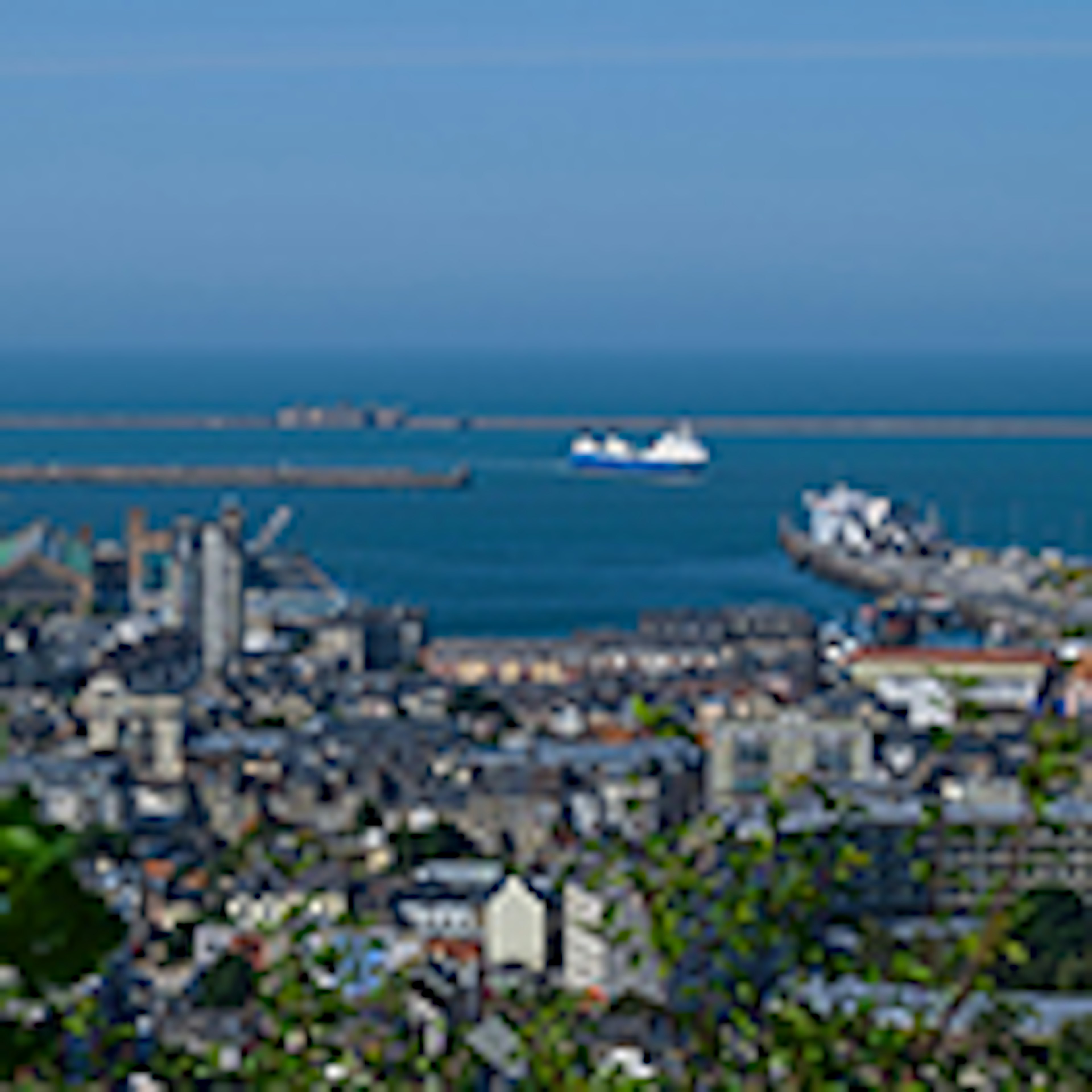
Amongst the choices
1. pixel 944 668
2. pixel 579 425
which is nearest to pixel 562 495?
pixel 579 425

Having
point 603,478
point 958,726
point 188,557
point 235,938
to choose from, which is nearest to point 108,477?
point 603,478

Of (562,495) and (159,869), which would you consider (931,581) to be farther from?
(159,869)

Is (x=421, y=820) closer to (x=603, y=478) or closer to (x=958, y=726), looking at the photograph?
(x=958, y=726)

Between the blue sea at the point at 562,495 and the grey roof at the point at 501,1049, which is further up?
the grey roof at the point at 501,1049

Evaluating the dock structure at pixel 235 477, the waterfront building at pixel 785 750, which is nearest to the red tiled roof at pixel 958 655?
the waterfront building at pixel 785 750

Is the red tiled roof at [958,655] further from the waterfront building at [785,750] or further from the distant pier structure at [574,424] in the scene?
the distant pier structure at [574,424]

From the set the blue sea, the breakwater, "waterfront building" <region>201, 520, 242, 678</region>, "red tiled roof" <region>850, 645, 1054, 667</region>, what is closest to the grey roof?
"red tiled roof" <region>850, 645, 1054, 667</region>
